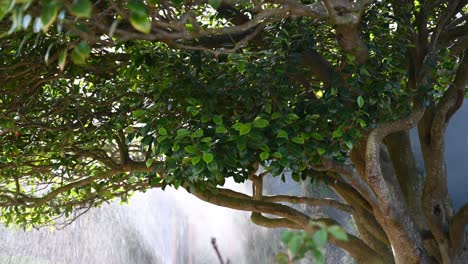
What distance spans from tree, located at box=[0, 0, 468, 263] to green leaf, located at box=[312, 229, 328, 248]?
2187mm

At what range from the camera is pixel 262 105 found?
5.05 metres

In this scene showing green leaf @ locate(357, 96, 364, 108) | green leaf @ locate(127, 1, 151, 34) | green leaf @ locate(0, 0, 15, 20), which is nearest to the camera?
green leaf @ locate(0, 0, 15, 20)

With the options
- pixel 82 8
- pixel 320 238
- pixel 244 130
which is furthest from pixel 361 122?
pixel 320 238

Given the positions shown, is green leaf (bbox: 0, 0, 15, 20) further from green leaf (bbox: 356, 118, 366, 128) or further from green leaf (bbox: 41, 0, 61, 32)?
green leaf (bbox: 356, 118, 366, 128)

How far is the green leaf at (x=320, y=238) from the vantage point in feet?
5.57

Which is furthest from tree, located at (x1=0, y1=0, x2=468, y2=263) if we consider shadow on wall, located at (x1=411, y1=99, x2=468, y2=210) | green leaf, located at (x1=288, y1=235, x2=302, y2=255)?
shadow on wall, located at (x1=411, y1=99, x2=468, y2=210)

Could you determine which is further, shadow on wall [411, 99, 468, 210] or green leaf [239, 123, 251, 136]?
shadow on wall [411, 99, 468, 210]

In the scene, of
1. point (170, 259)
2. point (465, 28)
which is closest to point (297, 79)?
point (465, 28)

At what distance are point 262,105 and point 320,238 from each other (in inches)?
133

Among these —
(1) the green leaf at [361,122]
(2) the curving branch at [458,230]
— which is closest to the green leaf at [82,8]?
(1) the green leaf at [361,122]

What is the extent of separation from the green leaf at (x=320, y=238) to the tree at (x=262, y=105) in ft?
7.17

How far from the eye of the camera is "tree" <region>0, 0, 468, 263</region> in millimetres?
4648

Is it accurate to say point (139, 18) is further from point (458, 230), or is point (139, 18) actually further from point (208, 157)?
point (458, 230)

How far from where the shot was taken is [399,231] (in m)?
5.82
